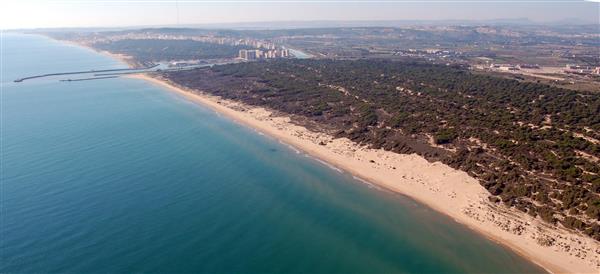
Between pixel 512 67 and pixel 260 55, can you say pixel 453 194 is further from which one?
pixel 260 55

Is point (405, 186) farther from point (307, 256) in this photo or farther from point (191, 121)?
point (191, 121)

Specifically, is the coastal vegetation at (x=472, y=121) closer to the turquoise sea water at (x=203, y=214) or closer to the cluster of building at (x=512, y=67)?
the turquoise sea water at (x=203, y=214)

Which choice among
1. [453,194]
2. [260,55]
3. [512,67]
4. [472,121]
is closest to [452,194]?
[453,194]

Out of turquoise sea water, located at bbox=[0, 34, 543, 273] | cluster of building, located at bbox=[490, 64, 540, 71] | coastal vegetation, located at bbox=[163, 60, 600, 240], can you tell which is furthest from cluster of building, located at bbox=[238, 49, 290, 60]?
turquoise sea water, located at bbox=[0, 34, 543, 273]

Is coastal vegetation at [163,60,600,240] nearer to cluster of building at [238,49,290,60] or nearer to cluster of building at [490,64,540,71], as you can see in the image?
cluster of building at [490,64,540,71]

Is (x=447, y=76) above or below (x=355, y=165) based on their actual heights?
above

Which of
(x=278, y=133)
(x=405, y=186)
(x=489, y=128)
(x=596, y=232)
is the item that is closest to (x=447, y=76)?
(x=489, y=128)

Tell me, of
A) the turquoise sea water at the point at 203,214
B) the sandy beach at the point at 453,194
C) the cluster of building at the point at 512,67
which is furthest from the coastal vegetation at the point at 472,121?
the cluster of building at the point at 512,67
